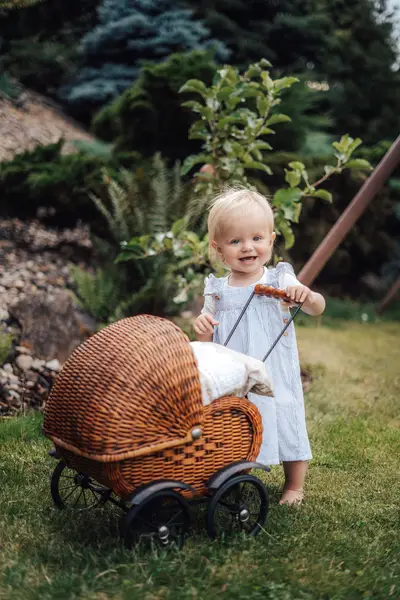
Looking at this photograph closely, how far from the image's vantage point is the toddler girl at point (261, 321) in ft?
8.14

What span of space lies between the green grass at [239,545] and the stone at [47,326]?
0.91 metres

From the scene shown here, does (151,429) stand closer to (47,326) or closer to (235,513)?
(235,513)

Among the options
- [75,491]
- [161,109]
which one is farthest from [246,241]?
[161,109]

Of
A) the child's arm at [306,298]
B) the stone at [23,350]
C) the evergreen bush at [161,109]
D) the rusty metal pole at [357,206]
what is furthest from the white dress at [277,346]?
the evergreen bush at [161,109]

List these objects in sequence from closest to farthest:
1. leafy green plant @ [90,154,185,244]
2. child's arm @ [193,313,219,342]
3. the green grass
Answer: the green grass, child's arm @ [193,313,219,342], leafy green plant @ [90,154,185,244]

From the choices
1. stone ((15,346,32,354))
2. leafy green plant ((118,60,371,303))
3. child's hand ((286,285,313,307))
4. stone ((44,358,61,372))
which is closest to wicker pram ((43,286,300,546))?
child's hand ((286,285,313,307))

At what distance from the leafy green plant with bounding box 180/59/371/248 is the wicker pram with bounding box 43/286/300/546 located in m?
1.87

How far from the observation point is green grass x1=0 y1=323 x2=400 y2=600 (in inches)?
72.6

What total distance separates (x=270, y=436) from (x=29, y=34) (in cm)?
1160

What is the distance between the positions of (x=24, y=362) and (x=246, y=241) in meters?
2.03

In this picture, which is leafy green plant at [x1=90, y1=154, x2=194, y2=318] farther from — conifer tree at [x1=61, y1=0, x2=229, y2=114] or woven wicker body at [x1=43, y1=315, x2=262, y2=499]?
conifer tree at [x1=61, y1=0, x2=229, y2=114]

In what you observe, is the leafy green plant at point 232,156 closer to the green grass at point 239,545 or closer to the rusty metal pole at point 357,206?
the rusty metal pole at point 357,206

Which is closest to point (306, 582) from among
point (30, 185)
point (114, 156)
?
point (30, 185)

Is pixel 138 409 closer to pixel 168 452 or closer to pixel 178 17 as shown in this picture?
pixel 168 452
